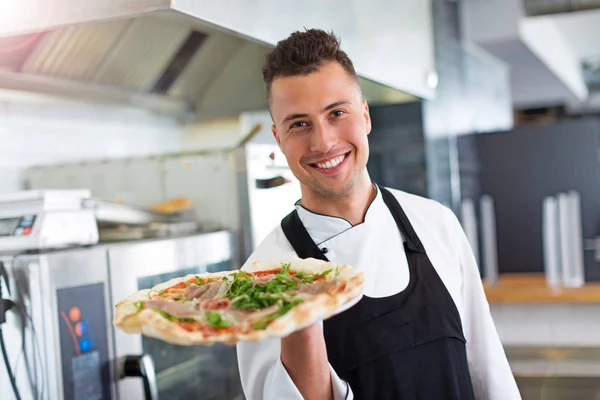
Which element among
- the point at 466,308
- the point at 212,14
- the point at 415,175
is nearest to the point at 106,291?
the point at 212,14

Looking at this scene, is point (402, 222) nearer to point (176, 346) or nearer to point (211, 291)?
point (211, 291)

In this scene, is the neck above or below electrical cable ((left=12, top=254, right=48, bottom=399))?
above

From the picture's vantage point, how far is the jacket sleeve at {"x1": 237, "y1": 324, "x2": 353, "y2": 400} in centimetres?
125

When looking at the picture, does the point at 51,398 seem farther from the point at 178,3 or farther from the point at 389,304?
the point at 178,3

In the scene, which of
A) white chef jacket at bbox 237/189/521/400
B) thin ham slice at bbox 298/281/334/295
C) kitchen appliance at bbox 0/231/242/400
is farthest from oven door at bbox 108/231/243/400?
thin ham slice at bbox 298/281/334/295

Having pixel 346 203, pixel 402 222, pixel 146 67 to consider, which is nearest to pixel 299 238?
pixel 346 203

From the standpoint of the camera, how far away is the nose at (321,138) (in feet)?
4.52

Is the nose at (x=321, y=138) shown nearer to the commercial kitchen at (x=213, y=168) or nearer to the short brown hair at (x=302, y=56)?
the short brown hair at (x=302, y=56)

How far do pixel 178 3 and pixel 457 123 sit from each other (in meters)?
2.90

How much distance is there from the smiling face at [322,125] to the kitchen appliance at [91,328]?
0.62 meters

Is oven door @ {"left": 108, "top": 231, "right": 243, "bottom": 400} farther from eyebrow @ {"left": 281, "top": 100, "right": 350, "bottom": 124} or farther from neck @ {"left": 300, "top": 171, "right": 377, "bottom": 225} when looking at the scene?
eyebrow @ {"left": 281, "top": 100, "right": 350, "bottom": 124}

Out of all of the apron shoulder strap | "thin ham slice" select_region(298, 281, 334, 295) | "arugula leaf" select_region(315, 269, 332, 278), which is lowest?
"thin ham slice" select_region(298, 281, 334, 295)

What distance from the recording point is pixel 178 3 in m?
1.31

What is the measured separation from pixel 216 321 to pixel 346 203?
60 centimetres
